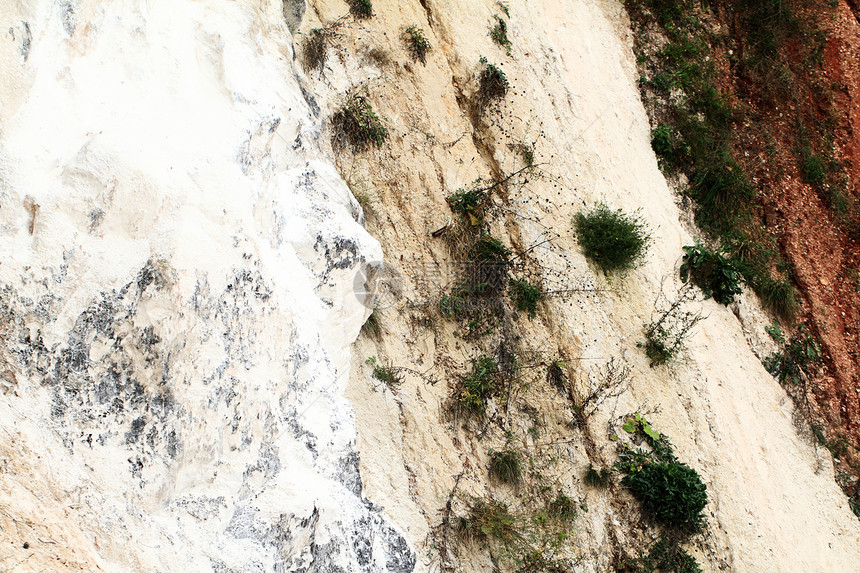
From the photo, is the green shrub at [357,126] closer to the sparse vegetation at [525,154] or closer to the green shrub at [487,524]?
the sparse vegetation at [525,154]

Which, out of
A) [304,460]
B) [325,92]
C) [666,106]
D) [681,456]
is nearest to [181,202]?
[304,460]

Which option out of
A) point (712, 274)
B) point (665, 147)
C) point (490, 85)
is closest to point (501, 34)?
point (490, 85)

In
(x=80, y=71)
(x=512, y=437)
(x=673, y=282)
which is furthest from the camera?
(x=673, y=282)

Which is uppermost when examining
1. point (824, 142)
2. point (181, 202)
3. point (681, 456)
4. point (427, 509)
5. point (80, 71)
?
point (824, 142)

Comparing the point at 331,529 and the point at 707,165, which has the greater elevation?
the point at 707,165

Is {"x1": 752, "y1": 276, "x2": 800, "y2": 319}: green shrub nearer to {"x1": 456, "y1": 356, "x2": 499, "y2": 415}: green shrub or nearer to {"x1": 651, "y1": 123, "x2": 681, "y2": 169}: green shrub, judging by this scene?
{"x1": 651, "y1": 123, "x2": 681, "y2": 169}: green shrub

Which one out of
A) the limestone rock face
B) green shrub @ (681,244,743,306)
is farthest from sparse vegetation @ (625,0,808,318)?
the limestone rock face

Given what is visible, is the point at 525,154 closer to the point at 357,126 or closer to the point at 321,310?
the point at 357,126

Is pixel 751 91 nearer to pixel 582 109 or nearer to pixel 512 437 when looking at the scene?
pixel 582 109
